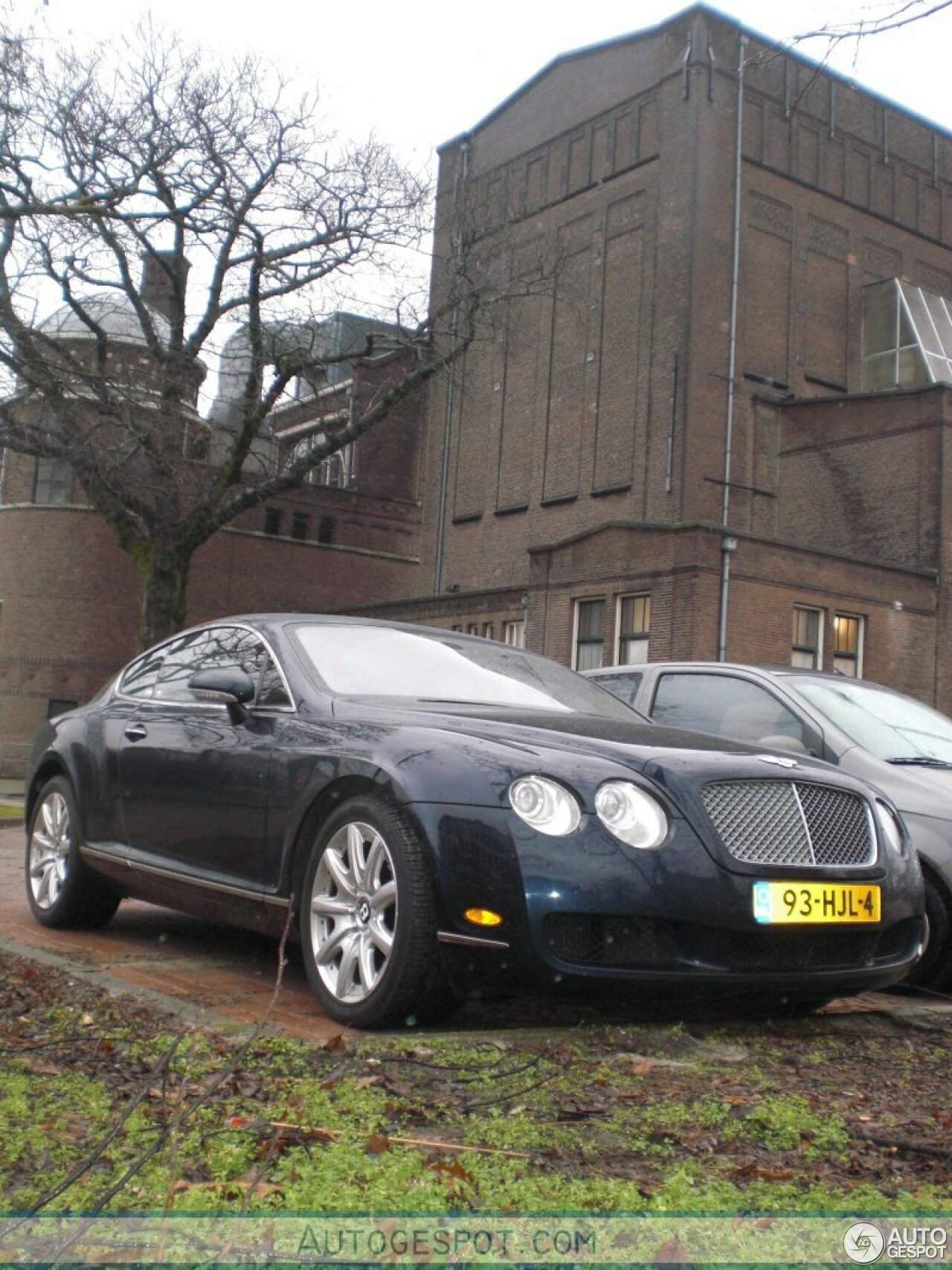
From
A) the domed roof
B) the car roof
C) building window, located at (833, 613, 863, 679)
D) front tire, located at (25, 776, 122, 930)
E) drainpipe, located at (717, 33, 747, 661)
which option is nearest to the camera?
front tire, located at (25, 776, 122, 930)

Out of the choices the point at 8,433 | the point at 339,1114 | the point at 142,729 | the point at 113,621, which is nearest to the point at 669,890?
the point at 339,1114

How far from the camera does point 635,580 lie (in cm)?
2762

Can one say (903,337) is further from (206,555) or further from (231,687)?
(231,687)

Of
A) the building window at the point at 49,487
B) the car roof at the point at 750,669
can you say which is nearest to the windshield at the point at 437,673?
the car roof at the point at 750,669

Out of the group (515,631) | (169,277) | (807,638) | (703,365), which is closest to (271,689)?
(169,277)

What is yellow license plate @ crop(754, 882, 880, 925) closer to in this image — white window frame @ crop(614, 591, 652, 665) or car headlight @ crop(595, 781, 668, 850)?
car headlight @ crop(595, 781, 668, 850)

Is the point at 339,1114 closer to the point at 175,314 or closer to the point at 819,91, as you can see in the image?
the point at 175,314

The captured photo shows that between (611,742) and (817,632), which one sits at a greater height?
(817,632)

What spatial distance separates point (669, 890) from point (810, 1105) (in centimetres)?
84

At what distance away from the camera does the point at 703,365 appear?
35.3 m

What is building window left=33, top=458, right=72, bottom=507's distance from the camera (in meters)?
38.4

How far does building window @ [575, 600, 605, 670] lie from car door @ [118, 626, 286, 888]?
73.7 ft

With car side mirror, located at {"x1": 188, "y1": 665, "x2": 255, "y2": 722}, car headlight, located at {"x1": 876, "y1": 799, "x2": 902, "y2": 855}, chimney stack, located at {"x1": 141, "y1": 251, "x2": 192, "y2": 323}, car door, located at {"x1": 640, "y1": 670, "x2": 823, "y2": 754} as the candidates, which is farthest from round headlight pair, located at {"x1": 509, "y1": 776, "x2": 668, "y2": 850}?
chimney stack, located at {"x1": 141, "y1": 251, "x2": 192, "y2": 323}

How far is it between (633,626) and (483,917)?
23971 mm
